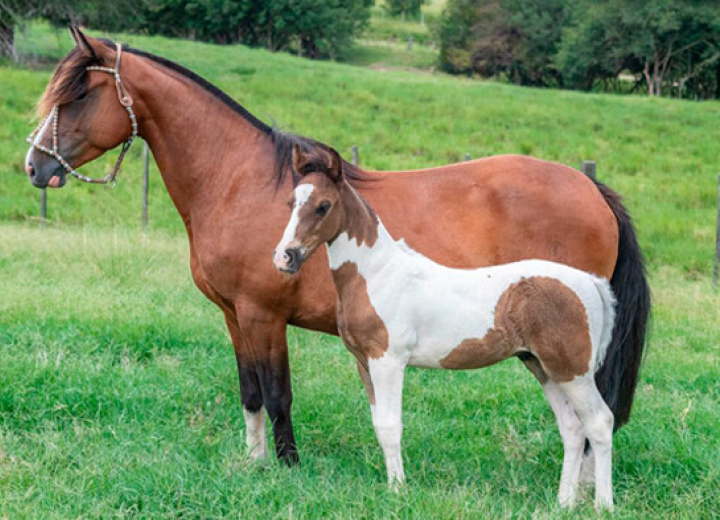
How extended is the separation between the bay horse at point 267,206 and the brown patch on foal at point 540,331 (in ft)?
2.28

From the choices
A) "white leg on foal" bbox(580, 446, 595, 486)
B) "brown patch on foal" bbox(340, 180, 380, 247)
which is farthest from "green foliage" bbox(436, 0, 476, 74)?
"brown patch on foal" bbox(340, 180, 380, 247)

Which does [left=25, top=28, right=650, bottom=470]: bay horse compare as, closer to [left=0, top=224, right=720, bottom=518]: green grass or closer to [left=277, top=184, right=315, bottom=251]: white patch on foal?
[left=0, top=224, right=720, bottom=518]: green grass

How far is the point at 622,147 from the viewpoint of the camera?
1988cm

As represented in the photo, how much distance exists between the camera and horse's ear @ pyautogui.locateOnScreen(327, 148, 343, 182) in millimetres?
3430

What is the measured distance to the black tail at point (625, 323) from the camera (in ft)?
14.3

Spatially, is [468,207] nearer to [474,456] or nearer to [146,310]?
[474,456]

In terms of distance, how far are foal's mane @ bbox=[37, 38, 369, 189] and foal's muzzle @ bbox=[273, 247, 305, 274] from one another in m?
0.82

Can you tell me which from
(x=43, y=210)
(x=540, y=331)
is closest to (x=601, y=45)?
(x=43, y=210)

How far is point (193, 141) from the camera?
4.61 meters

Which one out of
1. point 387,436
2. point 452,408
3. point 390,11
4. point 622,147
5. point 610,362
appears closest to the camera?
point 387,436

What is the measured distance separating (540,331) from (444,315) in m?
0.44

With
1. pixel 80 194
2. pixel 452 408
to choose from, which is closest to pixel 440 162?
pixel 80 194

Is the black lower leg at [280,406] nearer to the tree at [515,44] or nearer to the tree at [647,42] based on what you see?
the tree at [647,42]

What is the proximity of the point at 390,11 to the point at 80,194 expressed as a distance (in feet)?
198
